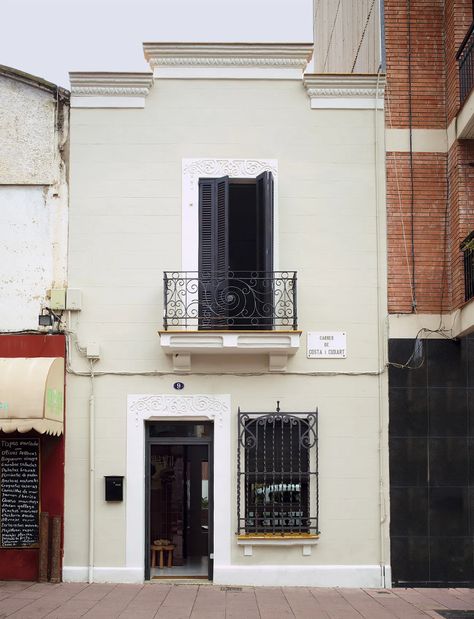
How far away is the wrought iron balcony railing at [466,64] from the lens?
13586 millimetres

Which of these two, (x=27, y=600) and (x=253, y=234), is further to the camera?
(x=253, y=234)

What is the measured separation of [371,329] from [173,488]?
155 inches

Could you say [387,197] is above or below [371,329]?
above

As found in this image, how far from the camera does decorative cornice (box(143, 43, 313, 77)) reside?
1424cm

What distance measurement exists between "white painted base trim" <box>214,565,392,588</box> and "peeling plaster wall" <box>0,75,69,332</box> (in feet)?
15.8

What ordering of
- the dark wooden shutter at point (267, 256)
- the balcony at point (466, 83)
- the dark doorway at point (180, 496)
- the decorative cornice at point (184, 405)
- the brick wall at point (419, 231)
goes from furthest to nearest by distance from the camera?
the brick wall at point (419, 231), the dark doorway at point (180, 496), the decorative cornice at point (184, 405), the dark wooden shutter at point (267, 256), the balcony at point (466, 83)

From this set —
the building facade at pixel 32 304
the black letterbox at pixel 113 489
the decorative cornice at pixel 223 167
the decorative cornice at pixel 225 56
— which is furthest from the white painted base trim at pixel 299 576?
the decorative cornice at pixel 225 56

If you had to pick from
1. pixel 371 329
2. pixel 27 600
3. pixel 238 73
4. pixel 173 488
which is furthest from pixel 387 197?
pixel 27 600

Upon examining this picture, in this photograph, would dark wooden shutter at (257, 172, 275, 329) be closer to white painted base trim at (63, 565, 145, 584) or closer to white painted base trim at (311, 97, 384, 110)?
white painted base trim at (311, 97, 384, 110)

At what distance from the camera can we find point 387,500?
537 inches

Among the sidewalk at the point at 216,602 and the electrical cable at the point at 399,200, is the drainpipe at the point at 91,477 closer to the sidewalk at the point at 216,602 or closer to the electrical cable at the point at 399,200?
the sidewalk at the point at 216,602

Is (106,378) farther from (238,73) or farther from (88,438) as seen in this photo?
(238,73)

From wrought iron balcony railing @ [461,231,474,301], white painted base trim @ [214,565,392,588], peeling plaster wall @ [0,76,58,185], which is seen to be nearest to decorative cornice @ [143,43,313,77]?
peeling plaster wall @ [0,76,58,185]

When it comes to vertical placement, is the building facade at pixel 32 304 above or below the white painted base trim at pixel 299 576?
above
